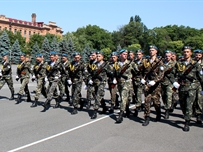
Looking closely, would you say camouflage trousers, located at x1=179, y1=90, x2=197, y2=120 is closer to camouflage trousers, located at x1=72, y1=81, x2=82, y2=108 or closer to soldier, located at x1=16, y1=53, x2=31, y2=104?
camouflage trousers, located at x1=72, y1=81, x2=82, y2=108

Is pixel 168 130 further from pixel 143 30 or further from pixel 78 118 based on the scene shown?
pixel 143 30

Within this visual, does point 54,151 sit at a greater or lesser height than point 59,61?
lesser

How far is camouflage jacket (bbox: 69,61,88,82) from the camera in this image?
9.73 metres

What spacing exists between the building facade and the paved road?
9121 centimetres

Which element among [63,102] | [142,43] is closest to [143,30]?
[142,43]

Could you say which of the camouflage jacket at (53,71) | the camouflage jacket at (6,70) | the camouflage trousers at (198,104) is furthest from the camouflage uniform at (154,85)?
the camouflage jacket at (6,70)

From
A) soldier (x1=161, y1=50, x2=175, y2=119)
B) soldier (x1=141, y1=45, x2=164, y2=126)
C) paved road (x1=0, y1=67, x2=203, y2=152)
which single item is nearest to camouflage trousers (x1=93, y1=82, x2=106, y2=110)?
paved road (x1=0, y1=67, x2=203, y2=152)

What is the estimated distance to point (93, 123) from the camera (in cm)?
812

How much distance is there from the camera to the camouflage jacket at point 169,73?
873 cm

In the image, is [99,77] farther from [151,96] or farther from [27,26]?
[27,26]

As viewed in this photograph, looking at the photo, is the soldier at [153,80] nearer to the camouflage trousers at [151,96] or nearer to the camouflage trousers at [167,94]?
the camouflage trousers at [151,96]

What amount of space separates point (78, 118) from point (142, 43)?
345 feet

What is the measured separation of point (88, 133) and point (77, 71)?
3227 mm

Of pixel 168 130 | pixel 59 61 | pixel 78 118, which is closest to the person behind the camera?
pixel 168 130
